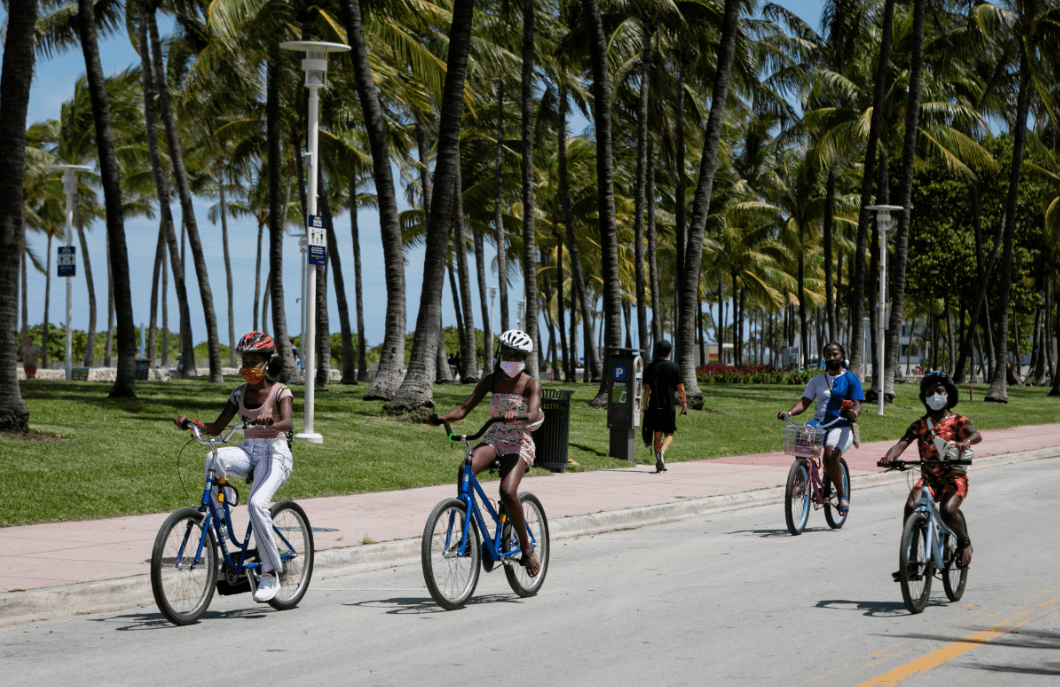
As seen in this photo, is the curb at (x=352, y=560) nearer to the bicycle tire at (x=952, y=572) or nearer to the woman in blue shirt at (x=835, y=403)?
the woman in blue shirt at (x=835, y=403)

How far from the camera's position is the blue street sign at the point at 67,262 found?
28178 mm

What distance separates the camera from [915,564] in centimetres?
760

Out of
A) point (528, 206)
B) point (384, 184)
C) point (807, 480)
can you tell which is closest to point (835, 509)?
point (807, 480)

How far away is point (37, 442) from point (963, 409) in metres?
29.0

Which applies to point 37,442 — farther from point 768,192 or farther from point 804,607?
point 768,192

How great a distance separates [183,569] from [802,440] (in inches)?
255

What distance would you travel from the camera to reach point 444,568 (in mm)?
7723

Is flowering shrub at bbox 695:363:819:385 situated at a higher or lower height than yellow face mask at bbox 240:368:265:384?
lower

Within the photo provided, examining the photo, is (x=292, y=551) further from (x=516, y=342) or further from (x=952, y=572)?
(x=952, y=572)

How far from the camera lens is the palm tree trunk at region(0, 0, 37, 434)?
14984mm

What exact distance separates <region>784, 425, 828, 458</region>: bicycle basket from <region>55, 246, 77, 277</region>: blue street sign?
21722 mm

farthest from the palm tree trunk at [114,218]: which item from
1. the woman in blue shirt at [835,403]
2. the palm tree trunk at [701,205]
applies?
the woman in blue shirt at [835,403]

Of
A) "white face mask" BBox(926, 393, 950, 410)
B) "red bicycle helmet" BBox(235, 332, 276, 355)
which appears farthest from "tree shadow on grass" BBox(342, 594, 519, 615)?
"white face mask" BBox(926, 393, 950, 410)

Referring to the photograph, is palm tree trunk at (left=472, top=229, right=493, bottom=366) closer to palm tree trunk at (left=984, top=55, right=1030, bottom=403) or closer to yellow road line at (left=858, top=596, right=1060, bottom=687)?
palm tree trunk at (left=984, top=55, right=1030, bottom=403)
